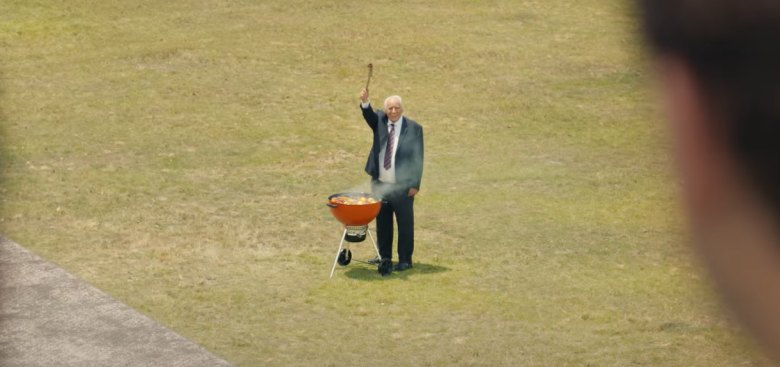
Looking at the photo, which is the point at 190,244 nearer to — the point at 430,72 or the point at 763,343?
the point at 430,72

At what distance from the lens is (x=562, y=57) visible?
25438mm

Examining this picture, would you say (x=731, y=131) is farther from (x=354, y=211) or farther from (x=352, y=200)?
(x=352, y=200)

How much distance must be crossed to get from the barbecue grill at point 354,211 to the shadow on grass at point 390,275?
0.26 metres

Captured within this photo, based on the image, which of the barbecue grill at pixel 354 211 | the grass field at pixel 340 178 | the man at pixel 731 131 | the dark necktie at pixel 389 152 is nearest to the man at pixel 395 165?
the dark necktie at pixel 389 152

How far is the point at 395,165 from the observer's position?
13562mm

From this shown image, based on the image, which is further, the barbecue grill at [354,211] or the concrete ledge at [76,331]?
the barbecue grill at [354,211]

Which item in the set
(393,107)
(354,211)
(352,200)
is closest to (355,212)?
(354,211)

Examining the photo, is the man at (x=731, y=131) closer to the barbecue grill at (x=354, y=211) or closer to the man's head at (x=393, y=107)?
the barbecue grill at (x=354, y=211)

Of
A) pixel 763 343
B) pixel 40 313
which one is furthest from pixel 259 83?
pixel 763 343

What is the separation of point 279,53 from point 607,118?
6.33 meters

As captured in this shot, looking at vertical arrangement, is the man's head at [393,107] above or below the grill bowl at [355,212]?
above

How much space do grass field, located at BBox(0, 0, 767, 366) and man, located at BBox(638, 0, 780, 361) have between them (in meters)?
5.01

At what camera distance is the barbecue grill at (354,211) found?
1330 centimetres

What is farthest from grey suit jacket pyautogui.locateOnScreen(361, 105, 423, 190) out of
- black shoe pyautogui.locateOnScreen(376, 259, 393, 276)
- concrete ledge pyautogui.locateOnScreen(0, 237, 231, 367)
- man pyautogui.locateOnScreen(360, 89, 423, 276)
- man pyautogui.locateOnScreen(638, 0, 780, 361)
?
man pyautogui.locateOnScreen(638, 0, 780, 361)
